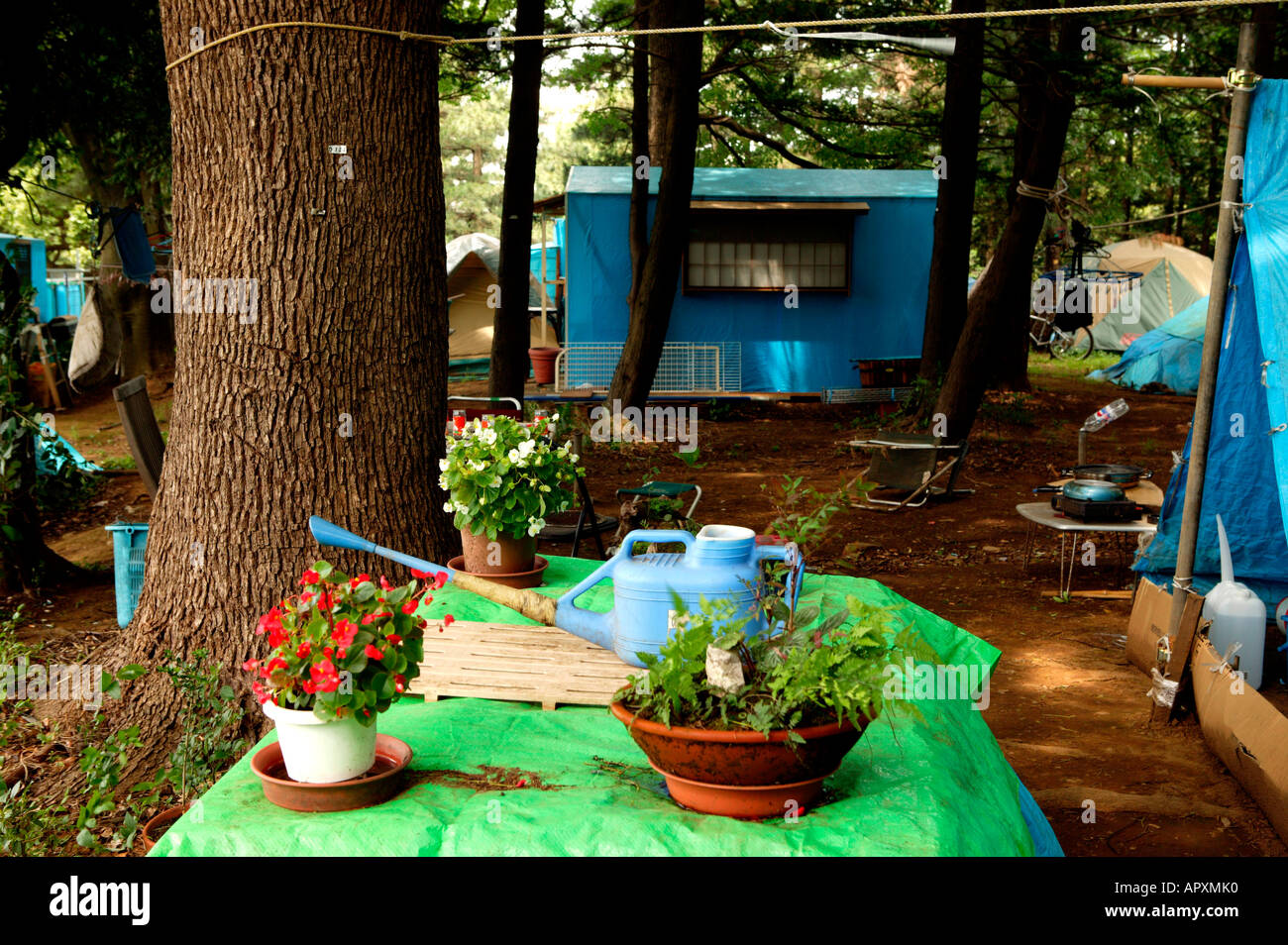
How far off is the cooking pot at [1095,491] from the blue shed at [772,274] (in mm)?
8504

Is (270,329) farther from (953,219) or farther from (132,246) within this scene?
(132,246)

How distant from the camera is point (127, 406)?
513cm

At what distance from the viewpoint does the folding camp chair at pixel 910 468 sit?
9211mm

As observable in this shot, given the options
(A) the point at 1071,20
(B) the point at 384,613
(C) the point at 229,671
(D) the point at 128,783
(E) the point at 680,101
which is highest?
(A) the point at 1071,20

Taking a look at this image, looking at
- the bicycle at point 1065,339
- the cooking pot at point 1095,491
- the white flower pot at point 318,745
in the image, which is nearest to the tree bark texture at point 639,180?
the cooking pot at point 1095,491

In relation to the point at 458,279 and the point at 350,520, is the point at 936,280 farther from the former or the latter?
the point at 458,279

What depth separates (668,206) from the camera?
10719 mm

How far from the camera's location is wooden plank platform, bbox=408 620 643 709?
3.02 metres

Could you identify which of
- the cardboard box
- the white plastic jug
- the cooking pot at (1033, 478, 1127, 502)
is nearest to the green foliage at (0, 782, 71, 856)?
the cardboard box

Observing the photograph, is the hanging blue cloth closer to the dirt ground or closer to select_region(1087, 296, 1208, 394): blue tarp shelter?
the dirt ground

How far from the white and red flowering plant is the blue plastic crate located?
2.10 m

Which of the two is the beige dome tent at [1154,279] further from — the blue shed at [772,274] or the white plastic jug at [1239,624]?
the white plastic jug at [1239,624]

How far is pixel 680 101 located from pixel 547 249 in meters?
13.3

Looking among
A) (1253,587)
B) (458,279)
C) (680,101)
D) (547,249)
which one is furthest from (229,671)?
(547,249)
